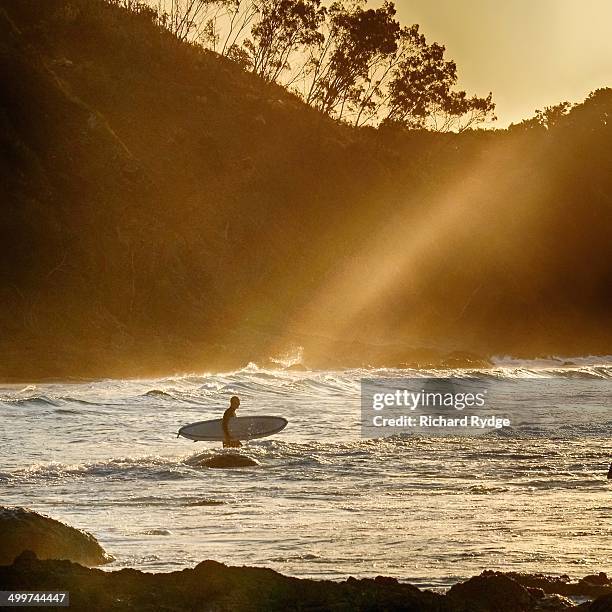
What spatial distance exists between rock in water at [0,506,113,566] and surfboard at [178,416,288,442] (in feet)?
37.5

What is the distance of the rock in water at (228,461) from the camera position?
19516mm

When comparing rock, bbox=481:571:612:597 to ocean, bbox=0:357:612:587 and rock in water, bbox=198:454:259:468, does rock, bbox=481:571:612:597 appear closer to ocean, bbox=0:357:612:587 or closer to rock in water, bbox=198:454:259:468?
ocean, bbox=0:357:612:587

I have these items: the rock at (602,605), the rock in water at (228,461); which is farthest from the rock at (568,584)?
the rock in water at (228,461)

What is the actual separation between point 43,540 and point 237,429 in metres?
12.4

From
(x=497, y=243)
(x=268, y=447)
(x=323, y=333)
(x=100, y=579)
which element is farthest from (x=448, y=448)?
(x=497, y=243)

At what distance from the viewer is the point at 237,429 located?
23.0 m

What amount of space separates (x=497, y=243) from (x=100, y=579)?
230 ft

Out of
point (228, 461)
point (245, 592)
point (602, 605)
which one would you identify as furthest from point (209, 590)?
point (228, 461)

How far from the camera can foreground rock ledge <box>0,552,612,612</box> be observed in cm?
829

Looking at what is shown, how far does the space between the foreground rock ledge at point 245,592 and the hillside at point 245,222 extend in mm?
34731

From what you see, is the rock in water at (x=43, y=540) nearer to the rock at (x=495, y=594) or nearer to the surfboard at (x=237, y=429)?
the rock at (x=495, y=594)

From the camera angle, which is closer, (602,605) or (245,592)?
(602,605)

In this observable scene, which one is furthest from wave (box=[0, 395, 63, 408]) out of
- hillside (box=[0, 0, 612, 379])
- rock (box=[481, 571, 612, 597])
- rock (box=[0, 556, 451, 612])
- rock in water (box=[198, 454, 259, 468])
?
rock (box=[0, 556, 451, 612])

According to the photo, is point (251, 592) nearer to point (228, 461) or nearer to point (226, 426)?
point (228, 461)
